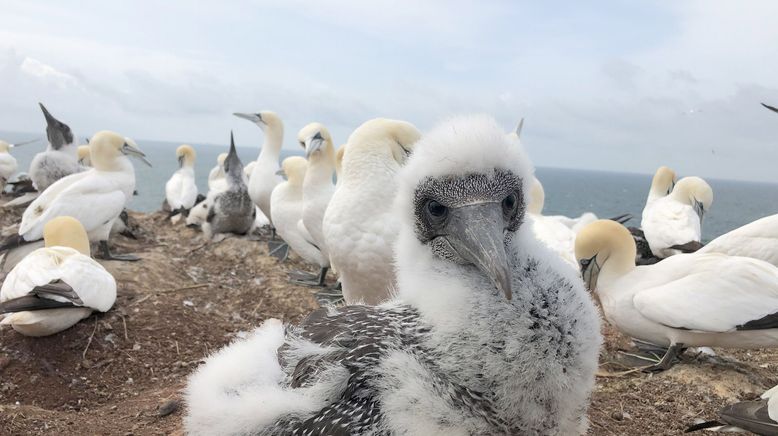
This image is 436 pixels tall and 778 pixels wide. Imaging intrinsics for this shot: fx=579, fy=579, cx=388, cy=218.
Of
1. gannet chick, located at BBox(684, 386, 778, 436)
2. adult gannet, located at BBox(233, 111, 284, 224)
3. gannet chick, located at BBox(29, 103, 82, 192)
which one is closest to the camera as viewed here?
gannet chick, located at BBox(684, 386, 778, 436)

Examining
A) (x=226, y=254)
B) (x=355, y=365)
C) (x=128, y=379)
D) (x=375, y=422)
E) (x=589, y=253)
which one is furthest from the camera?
(x=226, y=254)

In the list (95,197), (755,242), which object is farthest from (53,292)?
(755,242)

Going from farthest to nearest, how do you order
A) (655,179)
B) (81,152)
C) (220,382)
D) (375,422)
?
(81,152), (655,179), (220,382), (375,422)

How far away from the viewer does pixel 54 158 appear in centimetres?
940

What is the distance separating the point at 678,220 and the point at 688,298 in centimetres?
328

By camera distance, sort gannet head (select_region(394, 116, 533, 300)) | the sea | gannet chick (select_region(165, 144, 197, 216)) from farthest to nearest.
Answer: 1. the sea
2. gannet chick (select_region(165, 144, 197, 216))
3. gannet head (select_region(394, 116, 533, 300))

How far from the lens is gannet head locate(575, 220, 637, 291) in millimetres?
4500

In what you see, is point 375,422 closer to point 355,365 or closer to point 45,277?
point 355,365

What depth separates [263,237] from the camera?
916 cm

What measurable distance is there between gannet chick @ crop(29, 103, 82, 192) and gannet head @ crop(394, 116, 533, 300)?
902cm

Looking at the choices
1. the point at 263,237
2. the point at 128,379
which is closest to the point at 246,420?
the point at 128,379

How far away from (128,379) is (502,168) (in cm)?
336

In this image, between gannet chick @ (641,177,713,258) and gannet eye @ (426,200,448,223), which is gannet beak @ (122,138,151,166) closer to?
gannet chick @ (641,177,713,258)

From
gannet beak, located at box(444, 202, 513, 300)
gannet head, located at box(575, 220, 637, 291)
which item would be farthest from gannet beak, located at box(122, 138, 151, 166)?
gannet beak, located at box(444, 202, 513, 300)
